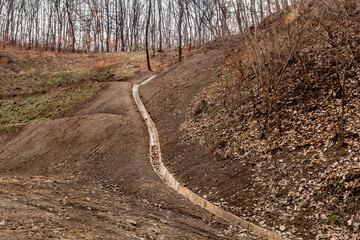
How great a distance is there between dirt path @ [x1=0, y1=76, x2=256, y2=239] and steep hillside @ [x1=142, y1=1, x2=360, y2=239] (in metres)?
1.24

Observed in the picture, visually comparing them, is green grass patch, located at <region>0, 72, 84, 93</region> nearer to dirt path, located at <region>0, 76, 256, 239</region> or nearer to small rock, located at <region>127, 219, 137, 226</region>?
dirt path, located at <region>0, 76, 256, 239</region>

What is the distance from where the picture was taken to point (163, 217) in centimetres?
589

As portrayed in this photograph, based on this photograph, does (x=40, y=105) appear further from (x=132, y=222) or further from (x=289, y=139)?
(x=289, y=139)

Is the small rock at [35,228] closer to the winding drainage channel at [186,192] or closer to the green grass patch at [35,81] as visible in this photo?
the winding drainage channel at [186,192]

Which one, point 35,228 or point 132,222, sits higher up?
point 35,228

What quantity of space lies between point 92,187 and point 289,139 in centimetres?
642

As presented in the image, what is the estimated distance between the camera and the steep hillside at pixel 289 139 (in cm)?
560

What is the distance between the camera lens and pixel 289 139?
26.0 ft

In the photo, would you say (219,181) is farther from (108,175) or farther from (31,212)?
(31,212)

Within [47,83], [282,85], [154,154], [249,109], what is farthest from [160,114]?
[47,83]

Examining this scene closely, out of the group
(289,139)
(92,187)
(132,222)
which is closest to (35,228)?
(132,222)

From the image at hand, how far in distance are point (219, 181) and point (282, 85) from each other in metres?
5.21

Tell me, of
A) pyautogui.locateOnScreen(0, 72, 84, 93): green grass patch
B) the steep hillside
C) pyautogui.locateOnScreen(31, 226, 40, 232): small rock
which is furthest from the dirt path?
pyautogui.locateOnScreen(0, 72, 84, 93): green grass patch

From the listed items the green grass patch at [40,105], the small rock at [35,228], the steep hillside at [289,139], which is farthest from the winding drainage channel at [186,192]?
the green grass patch at [40,105]
